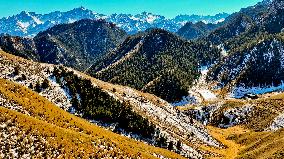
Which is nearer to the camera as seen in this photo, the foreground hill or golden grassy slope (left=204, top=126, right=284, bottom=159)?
golden grassy slope (left=204, top=126, right=284, bottom=159)

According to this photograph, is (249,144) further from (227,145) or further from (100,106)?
(100,106)

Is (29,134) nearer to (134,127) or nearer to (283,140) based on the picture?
(134,127)

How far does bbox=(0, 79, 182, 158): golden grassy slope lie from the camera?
74938mm

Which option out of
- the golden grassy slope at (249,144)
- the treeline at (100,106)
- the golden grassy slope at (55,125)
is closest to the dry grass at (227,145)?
the golden grassy slope at (249,144)

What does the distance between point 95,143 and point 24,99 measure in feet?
76.8

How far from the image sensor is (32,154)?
67.4 meters

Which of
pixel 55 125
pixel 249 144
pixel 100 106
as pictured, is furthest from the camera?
pixel 249 144

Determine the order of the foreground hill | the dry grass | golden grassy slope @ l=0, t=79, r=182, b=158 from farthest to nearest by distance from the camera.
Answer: the dry grass
the foreground hill
golden grassy slope @ l=0, t=79, r=182, b=158

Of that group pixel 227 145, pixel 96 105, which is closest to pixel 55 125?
pixel 96 105

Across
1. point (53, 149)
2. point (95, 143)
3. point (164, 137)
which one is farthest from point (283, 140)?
point (53, 149)

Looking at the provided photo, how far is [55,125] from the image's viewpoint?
84125 millimetres

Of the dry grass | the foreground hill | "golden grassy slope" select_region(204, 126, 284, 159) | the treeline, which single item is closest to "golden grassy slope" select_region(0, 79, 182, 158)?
the foreground hill

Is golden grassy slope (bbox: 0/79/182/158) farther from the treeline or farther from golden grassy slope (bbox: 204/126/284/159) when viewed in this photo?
golden grassy slope (bbox: 204/126/284/159)

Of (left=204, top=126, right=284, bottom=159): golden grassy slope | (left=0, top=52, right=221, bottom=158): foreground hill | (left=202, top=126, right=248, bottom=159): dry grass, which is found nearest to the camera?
(left=204, top=126, right=284, bottom=159): golden grassy slope
